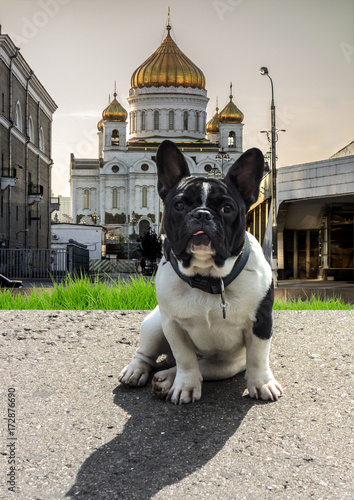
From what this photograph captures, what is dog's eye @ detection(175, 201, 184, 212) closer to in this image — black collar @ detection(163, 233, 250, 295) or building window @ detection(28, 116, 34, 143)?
black collar @ detection(163, 233, 250, 295)

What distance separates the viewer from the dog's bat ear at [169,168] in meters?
3.32

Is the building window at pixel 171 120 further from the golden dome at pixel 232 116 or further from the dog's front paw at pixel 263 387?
the dog's front paw at pixel 263 387

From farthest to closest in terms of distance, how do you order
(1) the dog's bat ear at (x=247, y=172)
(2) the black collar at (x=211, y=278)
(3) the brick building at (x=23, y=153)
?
(3) the brick building at (x=23, y=153)
(1) the dog's bat ear at (x=247, y=172)
(2) the black collar at (x=211, y=278)

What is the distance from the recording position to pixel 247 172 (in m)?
3.30

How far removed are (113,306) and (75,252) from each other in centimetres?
1744

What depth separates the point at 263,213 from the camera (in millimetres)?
28938

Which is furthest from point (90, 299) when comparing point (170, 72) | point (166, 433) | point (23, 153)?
point (170, 72)

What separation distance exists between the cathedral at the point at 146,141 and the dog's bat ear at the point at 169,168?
8416cm

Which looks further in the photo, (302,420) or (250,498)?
(302,420)

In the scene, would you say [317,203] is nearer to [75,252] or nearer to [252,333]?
[75,252]

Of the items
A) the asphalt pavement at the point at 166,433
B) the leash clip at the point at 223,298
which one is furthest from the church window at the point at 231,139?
the leash clip at the point at 223,298

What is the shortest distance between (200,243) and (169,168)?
0.58 m

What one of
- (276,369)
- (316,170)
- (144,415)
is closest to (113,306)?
(276,369)

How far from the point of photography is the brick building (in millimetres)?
33656
